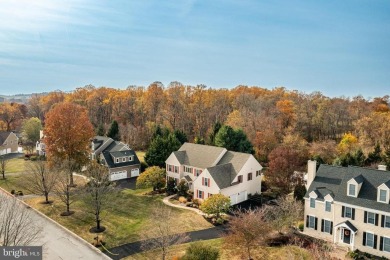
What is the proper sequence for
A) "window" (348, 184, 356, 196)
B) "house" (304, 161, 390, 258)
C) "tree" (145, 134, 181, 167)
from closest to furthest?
1. "house" (304, 161, 390, 258)
2. "window" (348, 184, 356, 196)
3. "tree" (145, 134, 181, 167)

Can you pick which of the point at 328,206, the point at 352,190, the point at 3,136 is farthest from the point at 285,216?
the point at 3,136

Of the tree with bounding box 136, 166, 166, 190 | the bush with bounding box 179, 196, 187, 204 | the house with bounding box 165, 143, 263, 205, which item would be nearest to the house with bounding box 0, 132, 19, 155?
the tree with bounding box 136, 166, 166, 190

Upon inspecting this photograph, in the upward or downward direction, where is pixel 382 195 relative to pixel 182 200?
upward

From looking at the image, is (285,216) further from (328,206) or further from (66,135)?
(66,135)

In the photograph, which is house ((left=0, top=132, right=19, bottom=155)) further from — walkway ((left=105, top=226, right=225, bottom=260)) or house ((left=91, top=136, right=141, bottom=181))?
walkway ((left=105, top=226, right=225, bottom=260))

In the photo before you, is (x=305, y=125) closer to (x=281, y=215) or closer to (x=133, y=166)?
(x=133, y=166)

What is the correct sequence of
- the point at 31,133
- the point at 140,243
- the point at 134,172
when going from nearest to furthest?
the point at 140,243 < the point at 134,172 < the point at 31,133

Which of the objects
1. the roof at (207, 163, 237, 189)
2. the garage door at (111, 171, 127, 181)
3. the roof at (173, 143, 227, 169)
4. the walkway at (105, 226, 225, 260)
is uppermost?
the roof at (173, 143, 227, 169)
